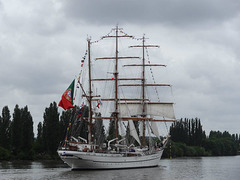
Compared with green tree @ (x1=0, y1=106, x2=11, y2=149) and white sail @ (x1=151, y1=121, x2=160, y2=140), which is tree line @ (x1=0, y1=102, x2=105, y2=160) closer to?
green tree @ (x1=0, y1=106, x2=11, y2=149)

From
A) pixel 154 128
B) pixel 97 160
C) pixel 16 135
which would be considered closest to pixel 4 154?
pixel 16 135

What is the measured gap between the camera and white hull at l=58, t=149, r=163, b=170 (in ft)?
209

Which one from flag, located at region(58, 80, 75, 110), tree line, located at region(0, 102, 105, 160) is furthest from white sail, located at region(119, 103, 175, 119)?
flag, located at region(58, 80, 75, 110)

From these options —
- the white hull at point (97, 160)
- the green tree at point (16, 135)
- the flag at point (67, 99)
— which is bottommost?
the white hull at point (97, 160)

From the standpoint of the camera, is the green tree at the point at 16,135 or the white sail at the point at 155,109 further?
the green tree at the point at 16,135

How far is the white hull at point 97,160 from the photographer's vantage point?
63.8 meters

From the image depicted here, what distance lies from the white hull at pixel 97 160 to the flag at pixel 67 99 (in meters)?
6.46

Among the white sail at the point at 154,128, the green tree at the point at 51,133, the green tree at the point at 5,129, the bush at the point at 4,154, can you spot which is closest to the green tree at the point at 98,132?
the white sail at the point at 154,128

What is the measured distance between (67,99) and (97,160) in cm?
1017

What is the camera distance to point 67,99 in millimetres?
62625

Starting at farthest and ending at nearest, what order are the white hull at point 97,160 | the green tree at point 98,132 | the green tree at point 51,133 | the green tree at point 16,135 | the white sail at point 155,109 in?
1. the green tree at point 51,133
2. the green tree at point 16,135
3. the white sail at point 155,109
4. the green tree at point 98,132
5. the white hull at point 97,160

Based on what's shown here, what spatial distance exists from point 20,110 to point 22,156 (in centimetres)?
1046

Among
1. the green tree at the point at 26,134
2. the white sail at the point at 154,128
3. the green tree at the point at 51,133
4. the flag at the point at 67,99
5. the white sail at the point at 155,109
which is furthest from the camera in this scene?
the green tree at the point at 51,133

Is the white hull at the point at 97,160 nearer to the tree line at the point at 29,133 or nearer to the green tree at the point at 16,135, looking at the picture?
the tree line at the point at 29,133
